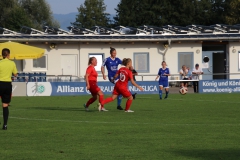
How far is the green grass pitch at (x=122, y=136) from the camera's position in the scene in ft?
38.9

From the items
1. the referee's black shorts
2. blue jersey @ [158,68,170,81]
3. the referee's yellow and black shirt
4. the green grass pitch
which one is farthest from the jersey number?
blue jersey @ [158,68,170,81]

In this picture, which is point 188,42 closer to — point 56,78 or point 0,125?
point 56,78

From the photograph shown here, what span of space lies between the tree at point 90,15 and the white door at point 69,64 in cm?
6291

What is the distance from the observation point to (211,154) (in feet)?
38.5

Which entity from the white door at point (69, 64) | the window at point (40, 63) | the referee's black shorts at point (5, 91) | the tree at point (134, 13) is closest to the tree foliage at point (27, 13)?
the tree at point (134, 13)

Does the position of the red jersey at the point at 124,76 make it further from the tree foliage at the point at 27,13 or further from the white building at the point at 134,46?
the tree foliage at the point at 27,13

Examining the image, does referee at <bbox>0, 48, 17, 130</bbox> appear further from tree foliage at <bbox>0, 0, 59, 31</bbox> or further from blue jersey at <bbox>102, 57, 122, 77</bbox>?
tree foliage at <bbox>0, 0, 59, 31</bbox>

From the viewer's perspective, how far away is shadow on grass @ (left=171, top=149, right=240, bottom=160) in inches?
448

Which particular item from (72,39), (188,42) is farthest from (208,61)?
(72,39)

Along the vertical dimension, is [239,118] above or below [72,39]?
below

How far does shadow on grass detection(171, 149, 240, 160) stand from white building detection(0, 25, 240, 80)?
1320 inches

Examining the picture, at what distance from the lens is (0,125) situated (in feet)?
57.5

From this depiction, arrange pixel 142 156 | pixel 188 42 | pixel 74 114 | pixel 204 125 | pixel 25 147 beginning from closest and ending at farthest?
pixel 142 156 → pixel 25 147 → pixel 204 125 → pixel 74 114 → pixel 188 42

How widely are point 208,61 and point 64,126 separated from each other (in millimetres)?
33414
